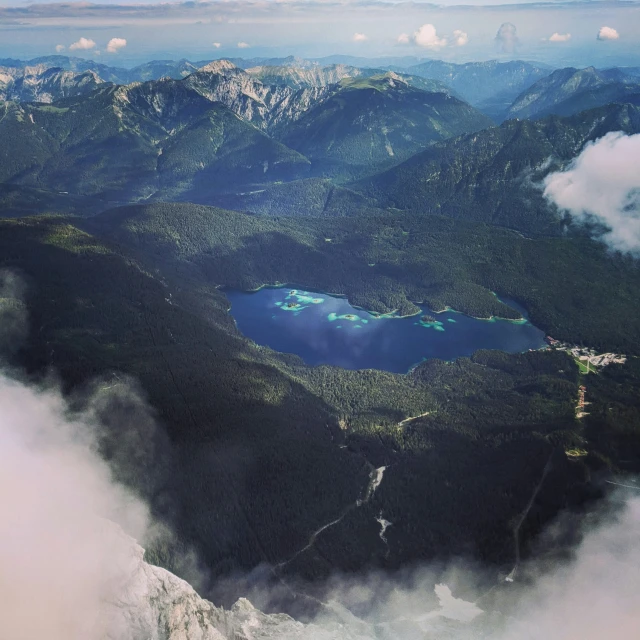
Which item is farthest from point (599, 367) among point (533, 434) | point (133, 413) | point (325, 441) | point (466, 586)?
point (133, 413)

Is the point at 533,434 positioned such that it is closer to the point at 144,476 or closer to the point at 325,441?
the point at 325,441

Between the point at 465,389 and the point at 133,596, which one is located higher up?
the point at 133,596

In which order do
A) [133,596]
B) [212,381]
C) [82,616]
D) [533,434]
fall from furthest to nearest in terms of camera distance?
[212,381]
[533,434]
[133,596]
[82,616]

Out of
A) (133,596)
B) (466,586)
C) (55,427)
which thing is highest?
(133,596)

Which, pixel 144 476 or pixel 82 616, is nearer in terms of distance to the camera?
pixel 82 616

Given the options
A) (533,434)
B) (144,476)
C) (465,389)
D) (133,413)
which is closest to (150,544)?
(144,476)

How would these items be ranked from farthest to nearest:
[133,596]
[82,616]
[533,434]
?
[533,434] → [133,596] → [82,616]

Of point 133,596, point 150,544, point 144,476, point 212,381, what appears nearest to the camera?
A: point 133,596

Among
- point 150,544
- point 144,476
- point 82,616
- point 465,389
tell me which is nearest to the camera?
point 82,616

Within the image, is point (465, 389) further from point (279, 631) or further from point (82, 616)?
point (82, 616)
